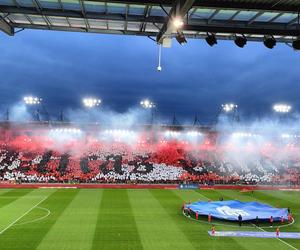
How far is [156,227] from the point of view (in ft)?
95.8

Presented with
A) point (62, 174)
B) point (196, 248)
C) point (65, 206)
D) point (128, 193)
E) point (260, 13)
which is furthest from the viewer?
point (62, 174)

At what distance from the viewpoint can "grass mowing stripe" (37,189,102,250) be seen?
79.0 feet

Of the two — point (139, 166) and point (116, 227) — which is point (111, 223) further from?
point (139, 166)

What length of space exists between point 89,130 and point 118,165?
13.7 m

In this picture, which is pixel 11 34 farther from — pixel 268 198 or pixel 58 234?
pixel 268 198

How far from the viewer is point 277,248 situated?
24.2m

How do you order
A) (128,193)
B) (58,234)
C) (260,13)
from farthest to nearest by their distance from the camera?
1. (128,193)
2. (58,234)
3. (260,13)

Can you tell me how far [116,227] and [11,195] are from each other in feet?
72.2

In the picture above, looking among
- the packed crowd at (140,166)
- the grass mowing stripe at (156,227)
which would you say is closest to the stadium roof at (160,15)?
the grass mowing stripe at (156,227)

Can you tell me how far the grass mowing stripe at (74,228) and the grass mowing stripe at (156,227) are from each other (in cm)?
358

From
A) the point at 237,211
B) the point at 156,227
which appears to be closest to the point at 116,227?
the point at 156,227

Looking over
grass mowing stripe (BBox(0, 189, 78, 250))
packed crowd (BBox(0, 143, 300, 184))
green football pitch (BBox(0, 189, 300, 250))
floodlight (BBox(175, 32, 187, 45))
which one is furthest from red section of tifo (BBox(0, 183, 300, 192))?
floodlight (BBox(175, 32, 187, 45))

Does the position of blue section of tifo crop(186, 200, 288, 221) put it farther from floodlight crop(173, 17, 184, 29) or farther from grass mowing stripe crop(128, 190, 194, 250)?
floodlight crop(173, 17, 184, 29)

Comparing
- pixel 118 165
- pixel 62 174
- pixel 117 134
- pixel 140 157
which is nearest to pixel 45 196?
pixel 62 174
